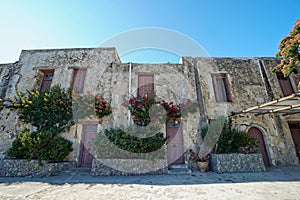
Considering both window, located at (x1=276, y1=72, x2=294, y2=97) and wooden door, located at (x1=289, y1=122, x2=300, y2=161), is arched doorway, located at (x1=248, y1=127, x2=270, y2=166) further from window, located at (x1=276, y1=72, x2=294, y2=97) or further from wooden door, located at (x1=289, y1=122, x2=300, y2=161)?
window, located at (x1=276, y1=72, x2=294, y2=97)

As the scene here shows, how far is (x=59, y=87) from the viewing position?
→ 22.4ft

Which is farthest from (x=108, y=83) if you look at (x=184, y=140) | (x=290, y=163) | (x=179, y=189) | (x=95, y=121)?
(x=290, y=163)

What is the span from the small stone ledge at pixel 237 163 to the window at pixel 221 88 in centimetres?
299

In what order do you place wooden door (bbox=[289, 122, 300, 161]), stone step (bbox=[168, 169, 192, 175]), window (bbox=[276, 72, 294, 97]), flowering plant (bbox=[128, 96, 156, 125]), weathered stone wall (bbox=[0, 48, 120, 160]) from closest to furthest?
stone step (bbox=[168, 169, 192, 175]) < flowering plant (bbox=[128, 96, 156, 125]) < wooden door (bbox=[289, 122, 300, 161]) < weathered stone wall (bbox=[0, 48, 120, 160]) < window (bbox=[276, 72, 294, 97])

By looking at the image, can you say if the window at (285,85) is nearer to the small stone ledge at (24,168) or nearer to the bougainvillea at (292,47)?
the bougainvillea at (292,47)

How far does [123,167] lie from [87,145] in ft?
7.50

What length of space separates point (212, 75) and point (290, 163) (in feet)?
17.8

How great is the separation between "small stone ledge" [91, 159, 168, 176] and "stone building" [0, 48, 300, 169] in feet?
4.36

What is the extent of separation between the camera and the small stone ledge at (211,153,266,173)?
17.0 ft

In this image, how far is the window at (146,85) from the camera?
23.8 ft

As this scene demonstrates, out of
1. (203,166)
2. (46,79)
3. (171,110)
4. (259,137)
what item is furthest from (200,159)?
(46,79)

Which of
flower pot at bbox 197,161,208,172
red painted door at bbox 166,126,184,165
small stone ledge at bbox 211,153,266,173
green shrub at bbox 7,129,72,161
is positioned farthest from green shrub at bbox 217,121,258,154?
green shrub at bbox 7,129,72,161

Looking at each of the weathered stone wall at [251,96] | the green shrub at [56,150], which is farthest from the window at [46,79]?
the weathered stone wall at [251,96]

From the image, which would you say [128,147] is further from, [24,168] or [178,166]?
[24,168]
